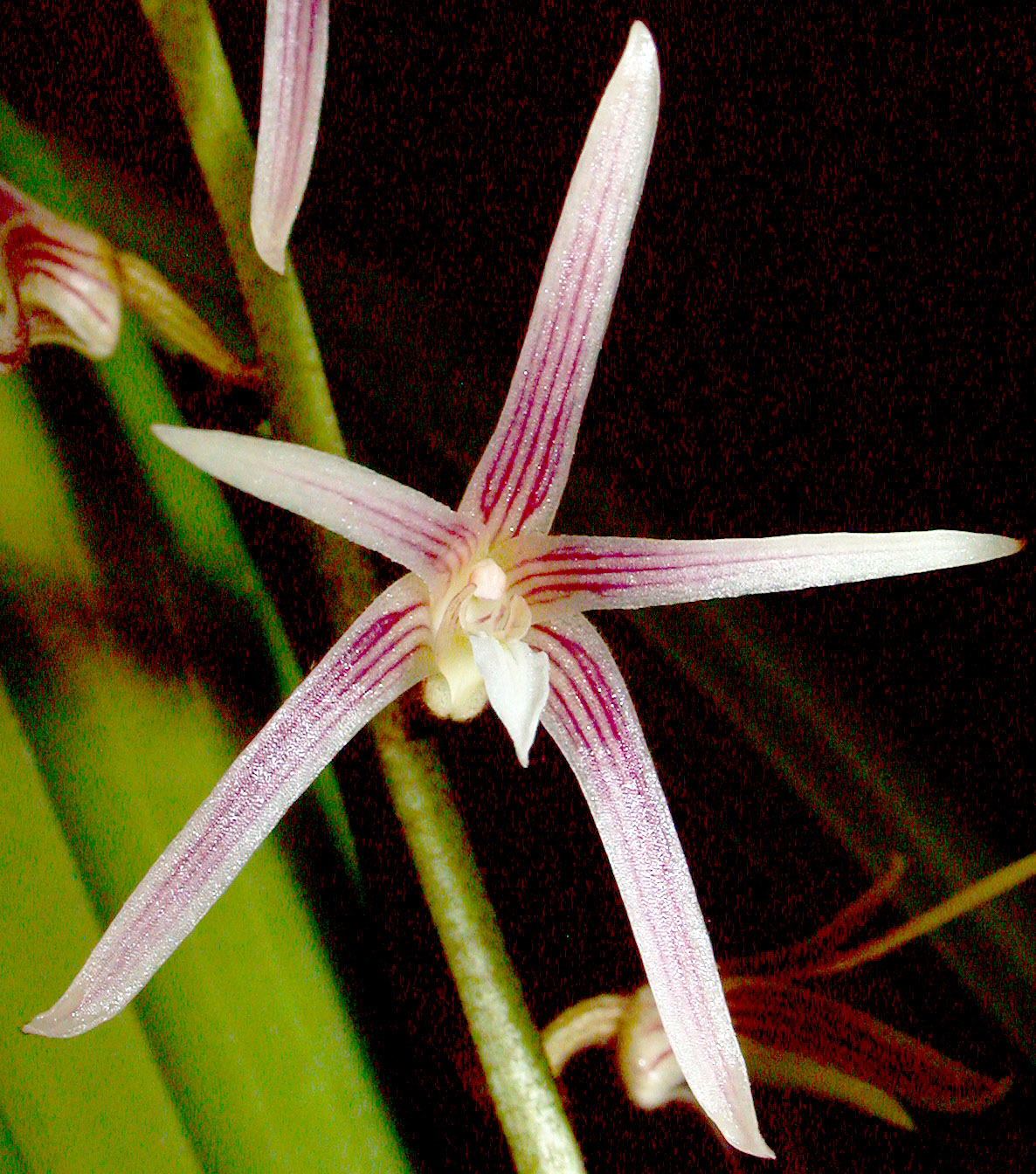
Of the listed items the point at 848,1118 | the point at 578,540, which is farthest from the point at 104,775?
the point at 848,1118

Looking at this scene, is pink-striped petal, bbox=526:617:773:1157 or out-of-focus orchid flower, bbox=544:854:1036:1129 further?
out-of-focus orchid flower, bbox=544:854:1036:1129

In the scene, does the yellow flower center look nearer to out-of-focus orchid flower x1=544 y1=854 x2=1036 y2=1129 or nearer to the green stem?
the green stem

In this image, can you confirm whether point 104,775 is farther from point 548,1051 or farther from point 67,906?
point 548,1051

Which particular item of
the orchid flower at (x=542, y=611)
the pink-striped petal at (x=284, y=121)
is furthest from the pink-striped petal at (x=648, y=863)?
the pink-striped petal at (x=284, y=121)

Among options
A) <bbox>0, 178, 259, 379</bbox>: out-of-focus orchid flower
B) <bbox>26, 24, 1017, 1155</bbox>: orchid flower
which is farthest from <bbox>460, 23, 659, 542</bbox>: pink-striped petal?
<bbox>0, 178, 259, 379</bbox>: out-of-focus orchid flower

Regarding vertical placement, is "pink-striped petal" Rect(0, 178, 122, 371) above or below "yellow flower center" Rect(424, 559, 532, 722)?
above

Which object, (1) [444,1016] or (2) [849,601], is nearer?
(1) [444,1016]

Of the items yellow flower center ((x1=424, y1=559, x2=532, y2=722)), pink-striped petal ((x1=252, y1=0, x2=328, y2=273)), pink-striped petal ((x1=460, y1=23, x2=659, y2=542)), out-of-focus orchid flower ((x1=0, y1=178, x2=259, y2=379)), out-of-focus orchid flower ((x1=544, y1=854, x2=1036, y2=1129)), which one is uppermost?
out-of-focus orchid flower ((x1=0, y1=178, x2=259, y2=379))

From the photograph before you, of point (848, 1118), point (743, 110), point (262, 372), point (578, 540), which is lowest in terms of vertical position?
point (848, 1118)


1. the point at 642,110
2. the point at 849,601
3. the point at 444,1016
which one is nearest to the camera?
the point at 642,110
